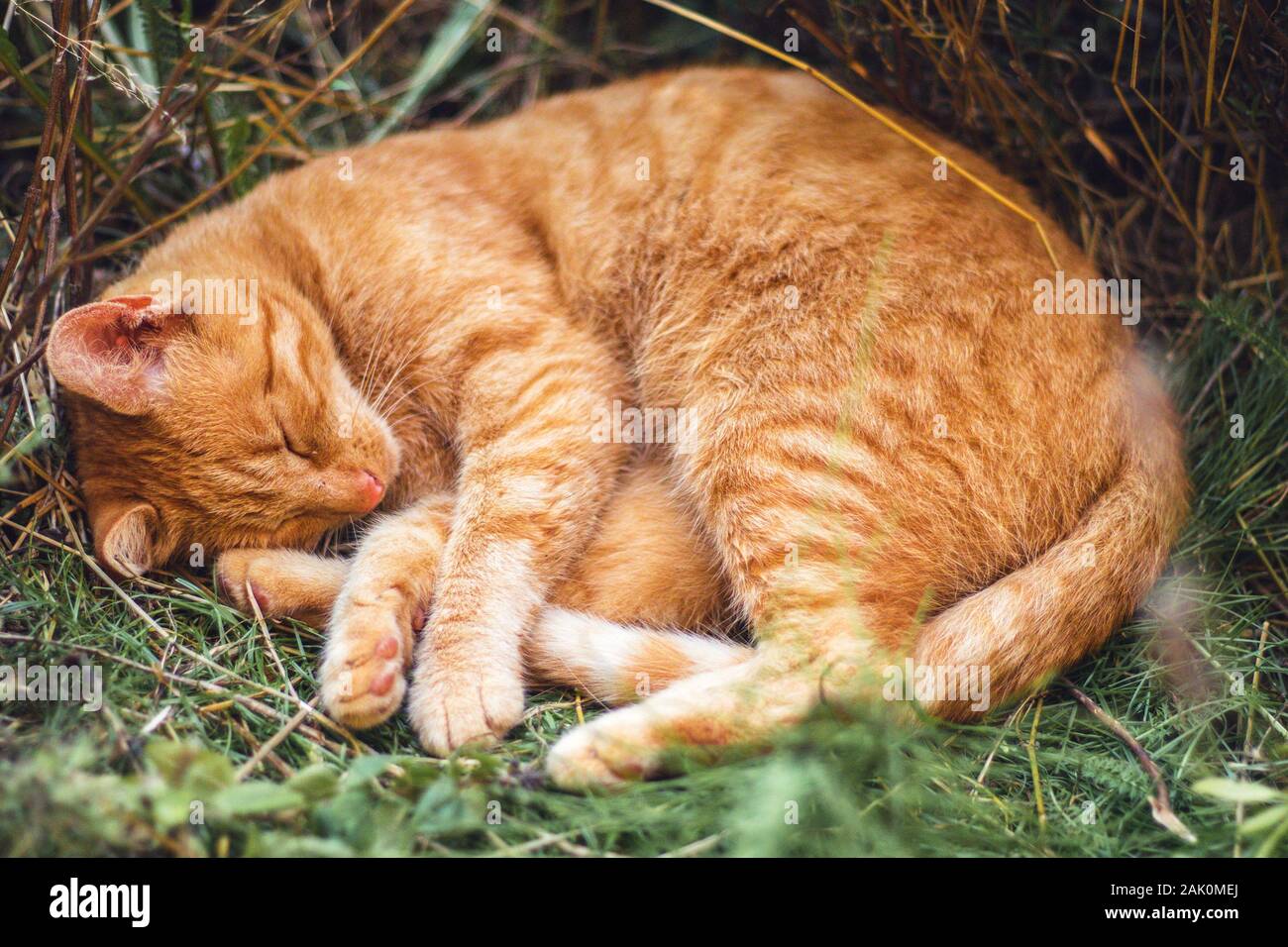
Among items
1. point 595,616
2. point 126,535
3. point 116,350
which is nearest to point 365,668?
point 595,616

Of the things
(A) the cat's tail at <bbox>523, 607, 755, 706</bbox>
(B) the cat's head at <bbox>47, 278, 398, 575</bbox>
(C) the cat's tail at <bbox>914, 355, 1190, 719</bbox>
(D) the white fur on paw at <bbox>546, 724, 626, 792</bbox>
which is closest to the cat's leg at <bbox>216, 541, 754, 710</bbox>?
(A) the cat's tail at <bbox>523, 607, 755, 706</bbox>

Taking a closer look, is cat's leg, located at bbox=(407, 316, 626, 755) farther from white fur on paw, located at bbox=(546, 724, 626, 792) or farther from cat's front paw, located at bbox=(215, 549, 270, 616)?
cat's front paw, located at bbox=(215, 549, 270, 616)

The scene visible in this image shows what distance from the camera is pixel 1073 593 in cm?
199

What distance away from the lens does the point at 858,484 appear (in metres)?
2.09

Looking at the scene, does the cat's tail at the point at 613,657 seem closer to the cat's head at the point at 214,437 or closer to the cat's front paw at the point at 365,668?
the cat's front paw at the point at 365,668

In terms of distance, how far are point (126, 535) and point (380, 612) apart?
0.62m

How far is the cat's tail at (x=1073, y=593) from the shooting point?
1.94 meters

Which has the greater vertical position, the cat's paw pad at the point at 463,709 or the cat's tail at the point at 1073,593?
the cat's tail at the point at 1073,593

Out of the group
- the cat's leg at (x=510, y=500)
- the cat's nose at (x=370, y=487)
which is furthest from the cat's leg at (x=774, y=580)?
the cat's nose at (x=370, y=487)

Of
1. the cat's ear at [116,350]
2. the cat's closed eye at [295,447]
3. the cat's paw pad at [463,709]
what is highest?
the cat's ear at [116,350]

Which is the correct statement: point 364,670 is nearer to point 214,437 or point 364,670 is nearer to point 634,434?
point 214,437

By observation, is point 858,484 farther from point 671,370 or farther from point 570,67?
point 570,67

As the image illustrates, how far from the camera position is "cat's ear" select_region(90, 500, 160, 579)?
2125 mm
